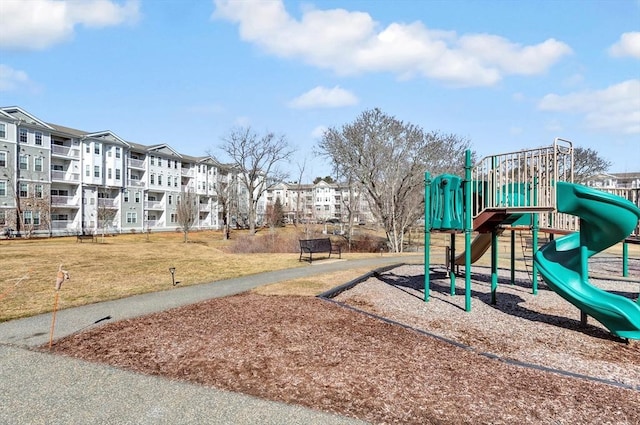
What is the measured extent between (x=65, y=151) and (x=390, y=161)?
40411mm

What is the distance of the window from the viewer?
5496 centimetres

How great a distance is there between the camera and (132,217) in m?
55.5

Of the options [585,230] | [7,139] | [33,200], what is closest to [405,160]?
[585,230]

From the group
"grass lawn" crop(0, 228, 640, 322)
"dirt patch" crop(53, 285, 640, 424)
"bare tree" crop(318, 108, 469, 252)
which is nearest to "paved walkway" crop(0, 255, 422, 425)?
"dirt patch" crop(53, 285, 640, 424)

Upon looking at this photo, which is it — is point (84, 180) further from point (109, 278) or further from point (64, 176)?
point (109, 278)

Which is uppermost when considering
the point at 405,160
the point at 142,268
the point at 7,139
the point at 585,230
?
the point at 7,139

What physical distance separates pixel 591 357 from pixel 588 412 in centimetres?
249

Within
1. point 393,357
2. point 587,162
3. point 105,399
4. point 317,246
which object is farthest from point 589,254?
point 587,162

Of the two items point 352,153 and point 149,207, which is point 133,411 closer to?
point 352,153

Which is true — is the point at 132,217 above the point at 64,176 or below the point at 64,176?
below

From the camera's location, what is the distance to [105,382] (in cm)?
515

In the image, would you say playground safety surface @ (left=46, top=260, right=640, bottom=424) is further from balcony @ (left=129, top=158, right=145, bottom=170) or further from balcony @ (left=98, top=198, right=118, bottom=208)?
balcony @ (left=129, top=158, right=145, bottom=170)

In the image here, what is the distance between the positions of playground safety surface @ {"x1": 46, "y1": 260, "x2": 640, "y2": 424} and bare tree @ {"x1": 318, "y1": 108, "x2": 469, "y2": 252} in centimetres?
2004

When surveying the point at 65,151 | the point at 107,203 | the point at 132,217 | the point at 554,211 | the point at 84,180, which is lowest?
the point at 132,217
